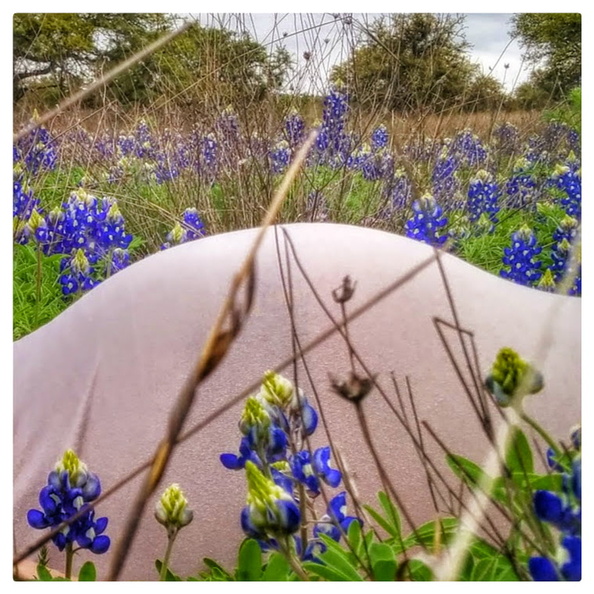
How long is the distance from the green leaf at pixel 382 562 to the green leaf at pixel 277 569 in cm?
11

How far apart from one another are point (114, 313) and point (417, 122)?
55 cm

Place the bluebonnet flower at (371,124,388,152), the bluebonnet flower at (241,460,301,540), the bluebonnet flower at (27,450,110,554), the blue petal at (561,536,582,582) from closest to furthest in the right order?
the bluebonnet flower at (241,460,301,540) < the blue petal at (561,536,582,582) < the bluebonnet flower at (27,450,110,554) < the bluebonnet flower at (371,124,388,152)

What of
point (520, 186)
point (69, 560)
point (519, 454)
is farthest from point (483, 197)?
point (69, 560)

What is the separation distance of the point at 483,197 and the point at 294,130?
1.01 ft

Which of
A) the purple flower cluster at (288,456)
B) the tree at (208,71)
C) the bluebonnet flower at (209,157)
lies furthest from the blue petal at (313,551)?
the tree at (208,71)

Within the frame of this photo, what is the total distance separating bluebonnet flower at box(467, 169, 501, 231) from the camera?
127 centimetres

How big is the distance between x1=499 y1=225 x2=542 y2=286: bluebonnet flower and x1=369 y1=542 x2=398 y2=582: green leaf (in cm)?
44

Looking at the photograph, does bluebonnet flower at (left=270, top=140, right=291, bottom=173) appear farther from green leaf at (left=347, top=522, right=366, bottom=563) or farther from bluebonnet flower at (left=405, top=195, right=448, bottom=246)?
green leaf at (left=347, top=522, right=366, bottom=563)

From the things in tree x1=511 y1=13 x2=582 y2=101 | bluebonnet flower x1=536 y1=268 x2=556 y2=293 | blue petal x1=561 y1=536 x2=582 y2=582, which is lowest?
blue petal x1=561 y1=536 x2=582 y2=582

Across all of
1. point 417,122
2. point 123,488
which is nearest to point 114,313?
point 123,488

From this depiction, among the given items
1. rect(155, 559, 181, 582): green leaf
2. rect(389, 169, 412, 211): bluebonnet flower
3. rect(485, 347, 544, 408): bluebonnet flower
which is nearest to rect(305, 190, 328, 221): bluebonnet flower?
rect(389, 169, 412, 211): bluebonnet flower

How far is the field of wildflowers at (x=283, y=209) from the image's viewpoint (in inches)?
46.7

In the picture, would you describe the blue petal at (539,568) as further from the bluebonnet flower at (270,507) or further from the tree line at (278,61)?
the tree line at (278,61)
